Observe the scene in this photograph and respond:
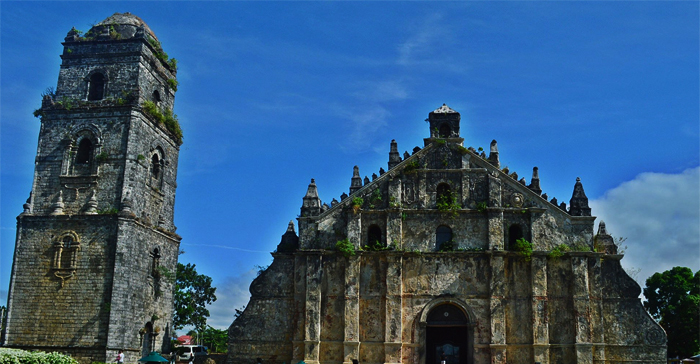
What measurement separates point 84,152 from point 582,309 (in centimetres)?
2409

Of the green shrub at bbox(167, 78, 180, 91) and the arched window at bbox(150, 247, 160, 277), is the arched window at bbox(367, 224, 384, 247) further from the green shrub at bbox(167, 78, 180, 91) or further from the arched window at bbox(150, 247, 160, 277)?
the green shrub at bbox(167, 78, 180, 91)

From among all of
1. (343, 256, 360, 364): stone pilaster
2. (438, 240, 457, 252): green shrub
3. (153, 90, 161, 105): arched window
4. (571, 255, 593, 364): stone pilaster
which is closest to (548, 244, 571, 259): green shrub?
(571, 255, 593, 364): stone pilaster

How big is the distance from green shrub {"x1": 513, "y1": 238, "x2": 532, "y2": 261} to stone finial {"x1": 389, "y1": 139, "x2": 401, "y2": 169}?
6617 mm

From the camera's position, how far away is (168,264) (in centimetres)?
3600

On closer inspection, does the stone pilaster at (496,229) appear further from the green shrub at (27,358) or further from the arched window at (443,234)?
the green shrub at (27,358)

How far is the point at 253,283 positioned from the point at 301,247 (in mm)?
2707

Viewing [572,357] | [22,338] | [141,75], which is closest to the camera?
[572,357]

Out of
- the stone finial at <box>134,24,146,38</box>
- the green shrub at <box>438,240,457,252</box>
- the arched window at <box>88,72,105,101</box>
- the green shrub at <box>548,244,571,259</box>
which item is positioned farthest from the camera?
the stone finial at <box>134,24,146,38</box>

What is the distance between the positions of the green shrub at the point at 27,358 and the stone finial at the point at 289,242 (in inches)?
407

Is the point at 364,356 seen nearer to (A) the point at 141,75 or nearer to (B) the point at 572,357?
(B) the point at 572,357

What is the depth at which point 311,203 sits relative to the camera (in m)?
31.7

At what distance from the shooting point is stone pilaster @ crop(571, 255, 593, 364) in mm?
28609

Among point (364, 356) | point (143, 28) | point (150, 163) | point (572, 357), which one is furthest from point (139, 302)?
point (572, 357)

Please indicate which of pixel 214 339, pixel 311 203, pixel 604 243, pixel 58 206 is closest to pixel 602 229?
pixel 604 243
